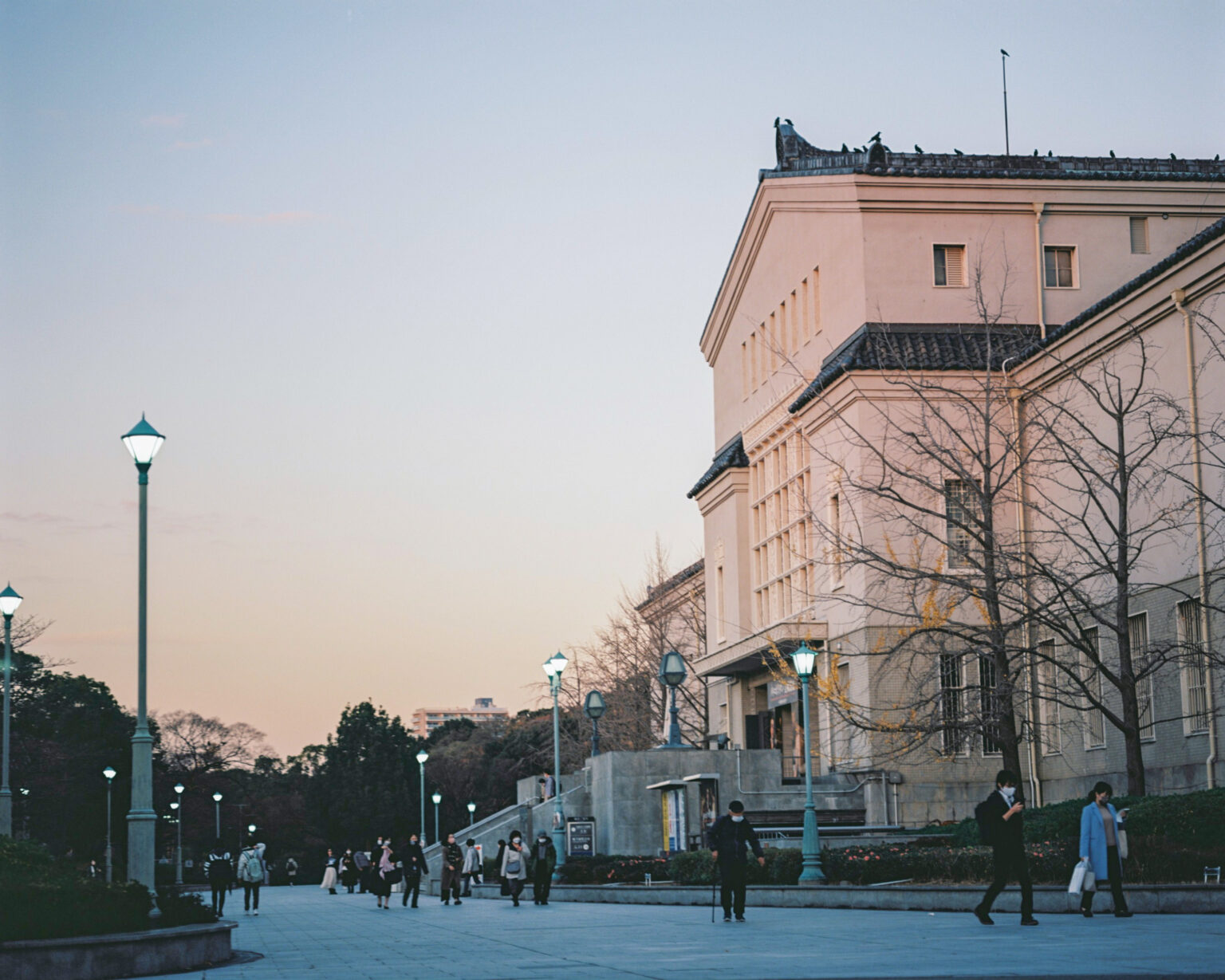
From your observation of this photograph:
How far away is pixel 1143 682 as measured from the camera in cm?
3225

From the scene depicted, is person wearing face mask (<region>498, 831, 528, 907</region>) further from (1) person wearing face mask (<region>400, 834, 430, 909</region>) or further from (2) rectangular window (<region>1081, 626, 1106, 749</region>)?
(2) rectangular window (<region>1081, 626, 1106, 749</region>)

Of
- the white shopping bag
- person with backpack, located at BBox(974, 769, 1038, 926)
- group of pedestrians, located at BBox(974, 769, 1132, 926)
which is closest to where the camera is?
person with backpack, located at BBox(974, 769, 1038, 926)

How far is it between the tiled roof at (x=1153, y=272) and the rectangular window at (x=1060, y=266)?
302 inches

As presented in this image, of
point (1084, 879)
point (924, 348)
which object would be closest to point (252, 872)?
point (924, 348)

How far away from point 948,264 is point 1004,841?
93.5ft

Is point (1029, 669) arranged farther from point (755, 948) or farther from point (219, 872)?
point (755, 948)

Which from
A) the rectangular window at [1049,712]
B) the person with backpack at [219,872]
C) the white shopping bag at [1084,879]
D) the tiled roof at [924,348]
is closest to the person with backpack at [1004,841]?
the white shopping bag at [1084,879]

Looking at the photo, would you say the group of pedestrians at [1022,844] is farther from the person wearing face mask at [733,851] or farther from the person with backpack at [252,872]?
the person with backpack at [252,872]

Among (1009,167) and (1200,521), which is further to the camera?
(1009,167)

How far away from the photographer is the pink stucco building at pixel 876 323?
38.2 metres

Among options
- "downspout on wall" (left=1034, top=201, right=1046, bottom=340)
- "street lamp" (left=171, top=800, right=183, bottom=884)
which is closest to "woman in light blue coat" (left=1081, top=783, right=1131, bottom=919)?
"downspout on wall" (left=1034, top=201, right=1046, bottom=340)

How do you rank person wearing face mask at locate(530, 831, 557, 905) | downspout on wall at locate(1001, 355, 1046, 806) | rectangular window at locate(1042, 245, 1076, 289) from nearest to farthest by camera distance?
person wearing face mask at locate(530, 831, 557, 905) < downspout on wall at locate(1001, 355, 1046, 806) < rectangular window at locate(1042, 245, 1076, 289)

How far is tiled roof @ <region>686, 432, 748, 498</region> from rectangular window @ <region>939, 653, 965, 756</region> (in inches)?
514

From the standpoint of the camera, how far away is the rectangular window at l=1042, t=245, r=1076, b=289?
42594 millimetres
